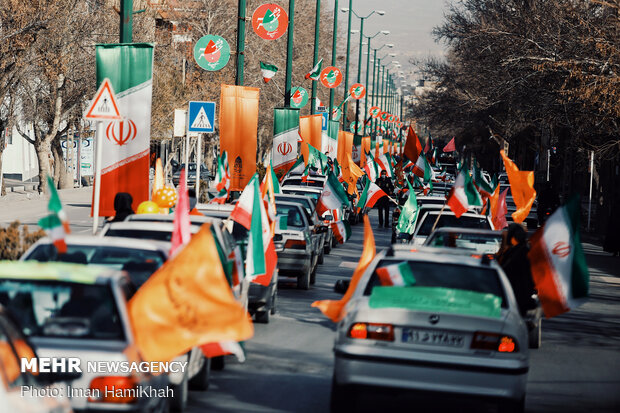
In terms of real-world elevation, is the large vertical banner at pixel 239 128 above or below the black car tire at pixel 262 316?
above

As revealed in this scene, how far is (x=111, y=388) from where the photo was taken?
633 cm

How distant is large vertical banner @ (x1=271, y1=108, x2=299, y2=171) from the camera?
3488cm

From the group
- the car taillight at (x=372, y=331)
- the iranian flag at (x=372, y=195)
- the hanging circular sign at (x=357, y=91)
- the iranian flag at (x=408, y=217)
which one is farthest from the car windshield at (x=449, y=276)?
the hanging circular sign at (x=357, y=91)

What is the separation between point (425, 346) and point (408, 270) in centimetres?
103

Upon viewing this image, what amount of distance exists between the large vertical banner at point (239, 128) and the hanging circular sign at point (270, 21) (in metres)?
3.80

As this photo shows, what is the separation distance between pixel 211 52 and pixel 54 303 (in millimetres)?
20763

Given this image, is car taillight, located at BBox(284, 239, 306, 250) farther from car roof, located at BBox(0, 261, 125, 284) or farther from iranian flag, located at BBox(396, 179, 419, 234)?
car roof, located at BBox(0, 261, 125, 284)

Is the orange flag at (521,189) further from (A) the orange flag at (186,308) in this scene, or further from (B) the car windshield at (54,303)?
(B) the car windshield at (54,303)

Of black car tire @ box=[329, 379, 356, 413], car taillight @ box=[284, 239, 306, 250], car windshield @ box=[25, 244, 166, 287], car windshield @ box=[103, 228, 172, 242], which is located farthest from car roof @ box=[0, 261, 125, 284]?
car taillight @ box=[284, 239, 306, 250]

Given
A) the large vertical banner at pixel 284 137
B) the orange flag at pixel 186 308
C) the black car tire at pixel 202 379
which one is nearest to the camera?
the orange flag at pixel 186 308

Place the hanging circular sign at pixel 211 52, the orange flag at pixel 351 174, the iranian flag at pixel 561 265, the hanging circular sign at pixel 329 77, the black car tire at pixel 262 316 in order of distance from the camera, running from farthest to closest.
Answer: the hanging circular sign at pixel 329 77, the orange flag at pixel 351 174, the hanging circular sign at pixel 211 52, the black car tire at pixel 262 316, the iranian flag at pixel 561 265

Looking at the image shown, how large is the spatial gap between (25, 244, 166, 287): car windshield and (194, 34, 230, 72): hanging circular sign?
18.6m

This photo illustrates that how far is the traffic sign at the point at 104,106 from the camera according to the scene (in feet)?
43.4

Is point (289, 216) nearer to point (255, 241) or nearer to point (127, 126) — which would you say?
point (127, 126)
